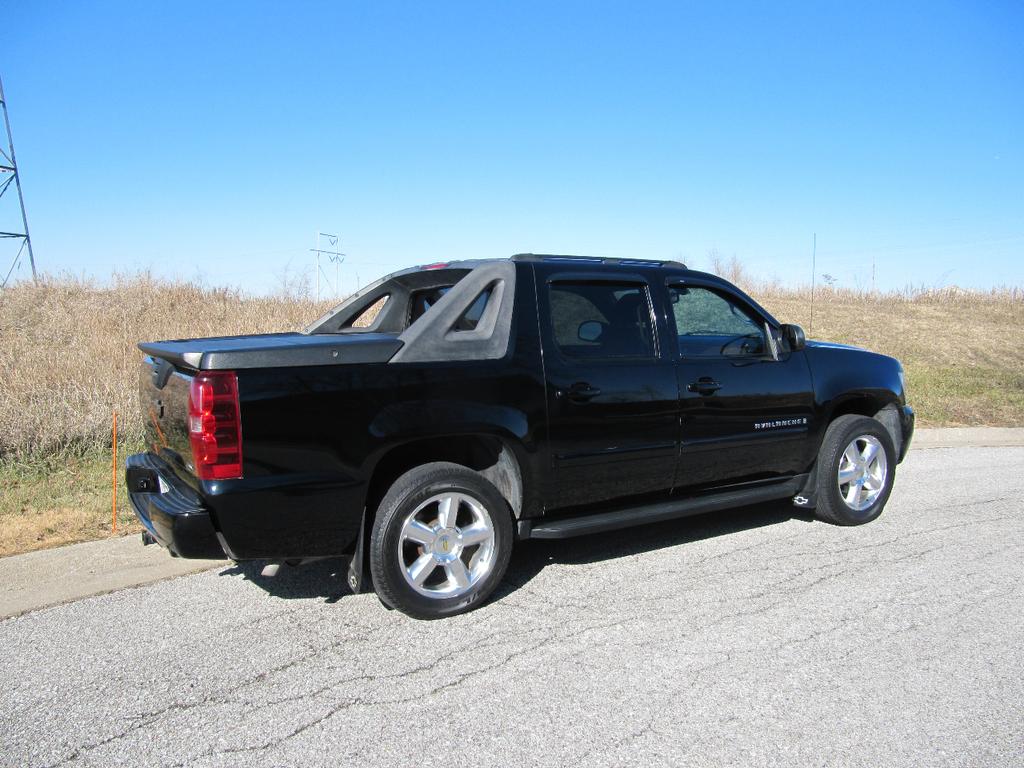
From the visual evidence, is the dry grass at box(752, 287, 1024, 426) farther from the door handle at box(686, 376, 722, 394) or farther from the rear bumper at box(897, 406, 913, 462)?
the door handle at box(686, 376, 722, 394)

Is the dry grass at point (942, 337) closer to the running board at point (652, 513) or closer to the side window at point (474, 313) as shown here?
the running board at point (652, 513)

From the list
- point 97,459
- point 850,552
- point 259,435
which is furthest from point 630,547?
point 97,459

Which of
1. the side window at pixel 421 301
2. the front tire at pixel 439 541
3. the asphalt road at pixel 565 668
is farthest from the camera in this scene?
the side window at pixel 421 301

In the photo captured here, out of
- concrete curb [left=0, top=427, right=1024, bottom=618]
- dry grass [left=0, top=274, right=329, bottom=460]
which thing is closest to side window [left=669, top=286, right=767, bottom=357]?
concrete curb [left=0, top=427, right=1024, bottom=618]

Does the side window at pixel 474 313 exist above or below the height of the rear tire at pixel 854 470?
above

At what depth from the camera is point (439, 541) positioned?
412 centimetres

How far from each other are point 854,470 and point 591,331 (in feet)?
8.51

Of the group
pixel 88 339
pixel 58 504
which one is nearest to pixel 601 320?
pixel 58 504

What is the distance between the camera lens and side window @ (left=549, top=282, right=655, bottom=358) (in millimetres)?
4633

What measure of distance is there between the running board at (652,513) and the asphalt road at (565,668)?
1.06 feet

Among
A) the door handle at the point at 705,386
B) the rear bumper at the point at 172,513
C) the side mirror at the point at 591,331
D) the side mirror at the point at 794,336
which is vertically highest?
the side mirror at the point at 591,331

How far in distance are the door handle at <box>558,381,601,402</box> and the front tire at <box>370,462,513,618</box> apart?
69 centimetres

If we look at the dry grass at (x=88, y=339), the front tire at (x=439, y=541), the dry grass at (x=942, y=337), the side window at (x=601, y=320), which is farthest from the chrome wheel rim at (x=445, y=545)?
the dry grass at (x=942, y=337)

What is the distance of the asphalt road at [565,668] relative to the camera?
2891 millimetres
